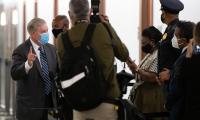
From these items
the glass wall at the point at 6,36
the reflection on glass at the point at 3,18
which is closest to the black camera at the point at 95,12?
the glass wall at the point at 6,36

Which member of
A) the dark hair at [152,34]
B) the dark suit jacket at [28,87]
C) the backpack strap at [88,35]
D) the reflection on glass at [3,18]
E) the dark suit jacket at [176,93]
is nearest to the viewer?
the dark suit jacket at [176,93]

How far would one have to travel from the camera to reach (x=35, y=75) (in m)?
4.69

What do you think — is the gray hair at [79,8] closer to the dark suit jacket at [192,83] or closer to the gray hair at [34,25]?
the dark suit jacket at [192,83]

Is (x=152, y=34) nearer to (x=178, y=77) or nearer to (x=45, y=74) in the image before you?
(x=178, y=77)

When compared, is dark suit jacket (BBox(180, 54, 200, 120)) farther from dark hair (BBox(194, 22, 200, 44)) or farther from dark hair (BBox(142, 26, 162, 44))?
dark hair (BBox(142, 26, 162, 44))

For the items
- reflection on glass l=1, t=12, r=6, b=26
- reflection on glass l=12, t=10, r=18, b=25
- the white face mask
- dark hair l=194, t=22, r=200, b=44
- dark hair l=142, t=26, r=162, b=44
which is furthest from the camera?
reflection on glass l=1, t=12, r=6, b=26

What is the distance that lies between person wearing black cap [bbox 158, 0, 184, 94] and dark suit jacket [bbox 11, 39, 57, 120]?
128 centimetres

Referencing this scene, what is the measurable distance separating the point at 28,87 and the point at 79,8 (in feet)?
A: 4.51

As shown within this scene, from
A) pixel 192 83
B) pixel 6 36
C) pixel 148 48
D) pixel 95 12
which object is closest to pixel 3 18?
pixel 6 36

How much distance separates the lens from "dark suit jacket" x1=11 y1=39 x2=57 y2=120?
15.3 ft

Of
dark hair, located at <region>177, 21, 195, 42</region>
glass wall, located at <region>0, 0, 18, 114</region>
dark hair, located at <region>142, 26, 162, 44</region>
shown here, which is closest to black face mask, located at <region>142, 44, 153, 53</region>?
dark hair, located at <region>142, 26, 162, 44</region>

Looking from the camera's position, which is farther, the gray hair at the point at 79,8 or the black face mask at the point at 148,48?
the black face mask at the point at 148,48

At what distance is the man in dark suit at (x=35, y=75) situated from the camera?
183 inches

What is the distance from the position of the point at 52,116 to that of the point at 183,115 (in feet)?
5.76
